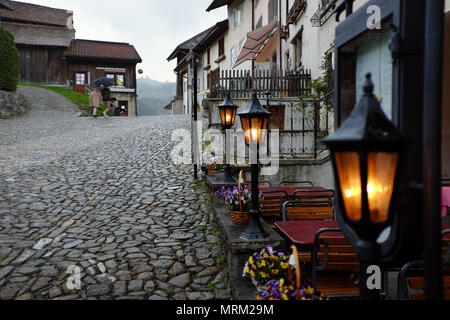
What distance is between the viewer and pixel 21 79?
32.4 meters

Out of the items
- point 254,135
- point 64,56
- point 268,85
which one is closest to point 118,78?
point 64,56

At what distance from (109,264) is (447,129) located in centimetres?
568

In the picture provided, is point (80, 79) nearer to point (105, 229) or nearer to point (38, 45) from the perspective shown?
point (38, 45)

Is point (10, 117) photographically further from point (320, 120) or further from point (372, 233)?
point (372, 233)

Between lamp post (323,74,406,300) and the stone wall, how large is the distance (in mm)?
19677

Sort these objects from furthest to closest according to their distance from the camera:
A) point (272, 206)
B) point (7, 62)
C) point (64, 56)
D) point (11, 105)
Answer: point (64, 56) → point (7, 62) → point (11, 105) → point (272, 206)

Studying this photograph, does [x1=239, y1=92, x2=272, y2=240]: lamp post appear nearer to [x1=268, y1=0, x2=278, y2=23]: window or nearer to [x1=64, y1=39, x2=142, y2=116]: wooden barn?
[x1=268, y1=0, x2=278, y2=23]: window

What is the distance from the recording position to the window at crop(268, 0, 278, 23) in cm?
1526

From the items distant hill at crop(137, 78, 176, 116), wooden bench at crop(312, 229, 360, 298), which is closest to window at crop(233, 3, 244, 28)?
wooden bench at crop(312, 229, 360, 298)

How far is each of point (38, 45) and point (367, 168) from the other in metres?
37.4

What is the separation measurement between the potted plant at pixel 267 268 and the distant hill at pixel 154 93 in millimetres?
101281

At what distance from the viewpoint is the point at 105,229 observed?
16.7 feet

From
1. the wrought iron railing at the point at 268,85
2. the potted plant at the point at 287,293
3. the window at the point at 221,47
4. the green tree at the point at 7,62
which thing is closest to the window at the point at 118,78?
the window at the point at 221,47
